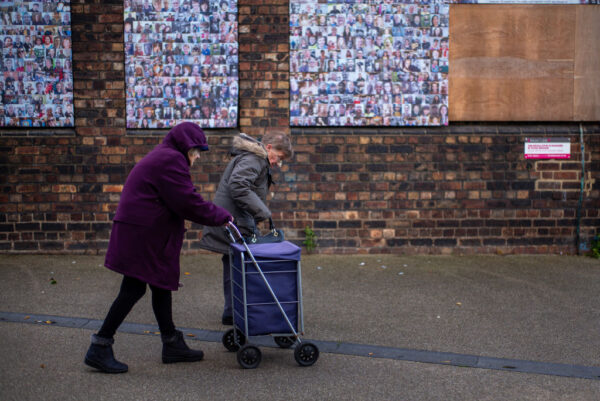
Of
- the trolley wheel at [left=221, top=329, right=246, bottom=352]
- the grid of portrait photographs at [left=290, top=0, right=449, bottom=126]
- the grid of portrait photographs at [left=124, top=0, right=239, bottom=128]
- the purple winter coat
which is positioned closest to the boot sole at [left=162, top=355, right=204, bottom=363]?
the trolley wheel at [left=221, top=329, right=246, bottom=352]

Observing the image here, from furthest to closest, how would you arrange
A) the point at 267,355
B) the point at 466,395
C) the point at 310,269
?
the point at 310,269 < the point at 267,355 < the point at 466,395

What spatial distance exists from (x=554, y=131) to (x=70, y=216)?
251 inches

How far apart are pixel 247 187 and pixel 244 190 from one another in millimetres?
42

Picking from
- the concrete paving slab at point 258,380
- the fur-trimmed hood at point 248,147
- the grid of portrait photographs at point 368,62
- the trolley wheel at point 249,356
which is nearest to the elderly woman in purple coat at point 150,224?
the concrete paving slab at point 258,380

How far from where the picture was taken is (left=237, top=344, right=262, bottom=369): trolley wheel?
4.54 metres

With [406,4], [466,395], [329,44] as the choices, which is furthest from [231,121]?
[466,395]

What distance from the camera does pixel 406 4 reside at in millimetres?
8539

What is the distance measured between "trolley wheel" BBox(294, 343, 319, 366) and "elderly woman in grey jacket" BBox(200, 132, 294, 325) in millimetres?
1082

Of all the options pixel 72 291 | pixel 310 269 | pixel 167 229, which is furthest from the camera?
pixel 310 269

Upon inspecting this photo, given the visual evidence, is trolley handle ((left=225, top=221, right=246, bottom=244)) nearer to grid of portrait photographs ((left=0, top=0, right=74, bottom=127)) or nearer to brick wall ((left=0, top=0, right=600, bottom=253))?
brick wall ((left=0, top=0, right=600, bottom=253))

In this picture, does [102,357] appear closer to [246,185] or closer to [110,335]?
[110,335]

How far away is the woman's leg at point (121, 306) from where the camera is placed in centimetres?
443

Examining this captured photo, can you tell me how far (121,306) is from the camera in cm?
443

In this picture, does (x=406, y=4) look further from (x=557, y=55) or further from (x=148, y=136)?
(x=148, y=136)
